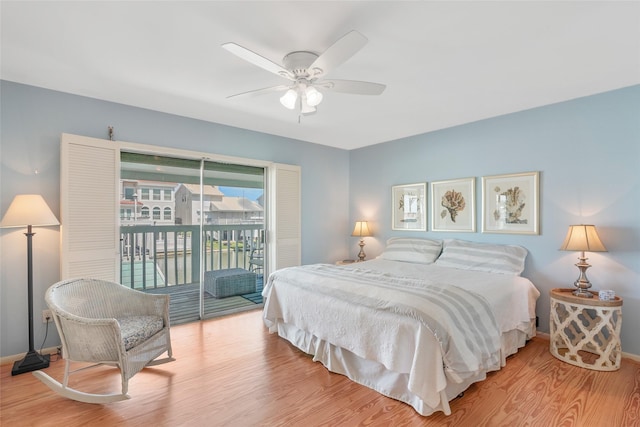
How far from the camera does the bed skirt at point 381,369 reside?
1.94 m

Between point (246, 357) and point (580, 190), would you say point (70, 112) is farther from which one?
point (580, 190)

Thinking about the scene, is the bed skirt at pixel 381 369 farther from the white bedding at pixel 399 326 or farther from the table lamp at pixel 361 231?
the table lamp at pixel 361 231

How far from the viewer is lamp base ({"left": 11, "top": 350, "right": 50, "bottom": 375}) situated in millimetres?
2459

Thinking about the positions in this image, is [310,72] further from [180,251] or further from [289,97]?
[180,251]

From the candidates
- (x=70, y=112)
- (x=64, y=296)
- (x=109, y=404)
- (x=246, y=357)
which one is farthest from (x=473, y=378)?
(x=70, y=112)

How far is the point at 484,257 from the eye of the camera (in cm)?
333

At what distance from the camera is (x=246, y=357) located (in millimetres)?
2773

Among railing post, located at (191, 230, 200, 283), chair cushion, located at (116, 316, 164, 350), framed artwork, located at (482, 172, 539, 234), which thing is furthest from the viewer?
railing post, located at (191, 230, 200, 283)

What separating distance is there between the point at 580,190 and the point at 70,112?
16.9 feet

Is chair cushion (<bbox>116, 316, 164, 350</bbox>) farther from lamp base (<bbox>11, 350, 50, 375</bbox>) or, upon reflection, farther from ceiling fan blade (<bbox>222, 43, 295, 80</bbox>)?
ceiling fan blade (<bbox>222, 43, 295, 80</bbox>)

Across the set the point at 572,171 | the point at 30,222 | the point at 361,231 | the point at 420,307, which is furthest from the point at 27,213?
the point at 572,171

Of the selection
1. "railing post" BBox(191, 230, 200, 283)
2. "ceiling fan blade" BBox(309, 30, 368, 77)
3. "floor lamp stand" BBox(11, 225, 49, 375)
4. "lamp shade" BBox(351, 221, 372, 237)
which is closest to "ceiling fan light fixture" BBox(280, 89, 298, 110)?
"ceiling fan blade" BBox(309, 30, 368, 77)

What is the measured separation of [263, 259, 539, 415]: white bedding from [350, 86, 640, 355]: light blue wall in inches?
22.5

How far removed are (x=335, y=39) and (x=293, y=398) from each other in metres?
2.55
